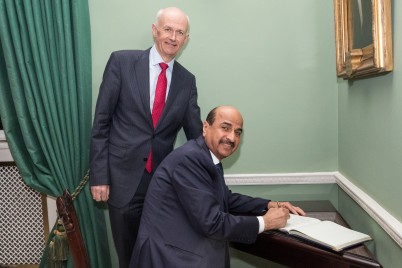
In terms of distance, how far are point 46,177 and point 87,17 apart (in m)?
1.06

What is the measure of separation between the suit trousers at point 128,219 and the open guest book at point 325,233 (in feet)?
2.82

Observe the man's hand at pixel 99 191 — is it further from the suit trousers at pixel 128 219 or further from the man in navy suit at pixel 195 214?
the man in navy suit at pixel 195 214

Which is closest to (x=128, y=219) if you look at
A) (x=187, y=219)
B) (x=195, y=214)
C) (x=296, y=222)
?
(x=187, y=219)

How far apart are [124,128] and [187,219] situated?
76 centimetres

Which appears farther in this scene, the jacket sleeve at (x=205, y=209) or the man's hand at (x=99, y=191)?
the man's hand at (x=99, y=191)

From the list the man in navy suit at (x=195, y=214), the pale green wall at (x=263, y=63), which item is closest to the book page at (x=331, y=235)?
the man in navy suit at (x=195, y=214)

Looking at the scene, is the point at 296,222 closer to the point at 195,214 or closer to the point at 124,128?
the point at 195,214

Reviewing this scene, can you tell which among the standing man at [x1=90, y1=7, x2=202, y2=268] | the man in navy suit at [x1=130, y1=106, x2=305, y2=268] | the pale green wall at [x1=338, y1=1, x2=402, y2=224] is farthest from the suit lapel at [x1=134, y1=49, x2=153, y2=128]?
the pale green wall at [x1=338, y1=1, x2=402, y2=224]

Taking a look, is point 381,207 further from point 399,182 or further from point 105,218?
point 105,218

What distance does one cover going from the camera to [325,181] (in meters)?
2.71

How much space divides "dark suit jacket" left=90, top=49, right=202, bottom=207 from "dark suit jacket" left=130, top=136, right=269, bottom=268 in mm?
464

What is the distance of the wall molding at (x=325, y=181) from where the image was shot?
1.85 m

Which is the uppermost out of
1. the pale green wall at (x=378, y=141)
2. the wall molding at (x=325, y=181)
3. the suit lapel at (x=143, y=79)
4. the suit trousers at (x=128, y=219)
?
the suit lapel at (x=143, y=79)

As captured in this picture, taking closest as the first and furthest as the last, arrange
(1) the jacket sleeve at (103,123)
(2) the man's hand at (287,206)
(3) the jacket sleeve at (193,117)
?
1. (2) the man's hand at (287,206)
2. (1) the jacket sleeve at (103,123)
3. (3) the jacket sleeve at (193,117)
